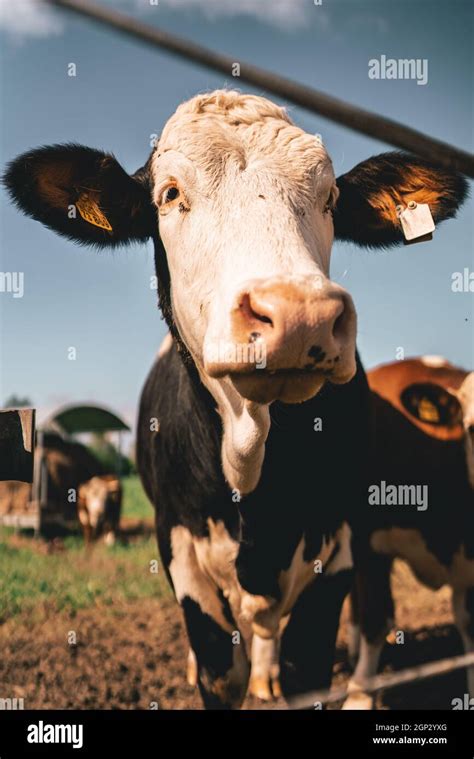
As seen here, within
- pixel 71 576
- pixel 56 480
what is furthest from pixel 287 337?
pixel 56 480

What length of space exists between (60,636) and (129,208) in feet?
12.1

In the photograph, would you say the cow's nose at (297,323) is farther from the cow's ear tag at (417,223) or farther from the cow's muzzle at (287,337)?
the cow's ear tag at (417,223)

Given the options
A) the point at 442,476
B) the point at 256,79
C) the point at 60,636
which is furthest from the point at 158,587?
the point at 256,79

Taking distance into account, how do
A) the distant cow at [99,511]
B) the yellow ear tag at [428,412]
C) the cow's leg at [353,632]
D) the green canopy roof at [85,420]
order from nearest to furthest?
the yellow ear tag at [428,412] < the cow's leg at [353,632] < the distant cow at [99,511] < the green canopy roof at [85,420]

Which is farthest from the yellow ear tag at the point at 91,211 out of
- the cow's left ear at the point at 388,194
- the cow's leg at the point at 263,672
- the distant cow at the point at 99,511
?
the distant cow at the point at 99,511

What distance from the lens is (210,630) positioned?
3404 millimetres

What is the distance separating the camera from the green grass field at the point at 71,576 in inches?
268

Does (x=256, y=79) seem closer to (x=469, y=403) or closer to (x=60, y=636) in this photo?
(x=469, y=403)

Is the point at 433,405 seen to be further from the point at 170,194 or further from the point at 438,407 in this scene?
the point at 170,194

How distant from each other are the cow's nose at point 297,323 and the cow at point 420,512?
294 cm

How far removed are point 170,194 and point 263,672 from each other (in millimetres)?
3490

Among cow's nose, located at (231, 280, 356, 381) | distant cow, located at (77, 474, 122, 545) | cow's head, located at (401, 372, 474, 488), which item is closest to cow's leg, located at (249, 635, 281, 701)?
cow's head, located at (401, 372, 474, 488)

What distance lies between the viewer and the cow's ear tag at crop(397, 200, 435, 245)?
321 cm

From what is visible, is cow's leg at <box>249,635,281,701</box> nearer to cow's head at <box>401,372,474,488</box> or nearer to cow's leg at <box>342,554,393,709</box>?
cow's leg at <box>342,554,393,709</box>
